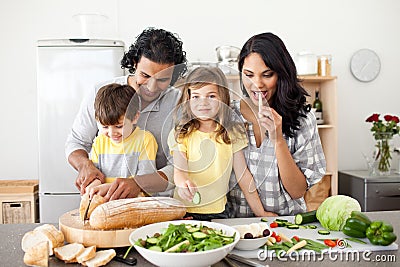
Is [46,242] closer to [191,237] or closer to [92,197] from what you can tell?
[92,197]

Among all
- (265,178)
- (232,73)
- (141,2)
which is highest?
(141,2)

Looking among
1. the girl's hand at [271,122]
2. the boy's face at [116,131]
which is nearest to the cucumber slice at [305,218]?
the girl's hand at [271,122]

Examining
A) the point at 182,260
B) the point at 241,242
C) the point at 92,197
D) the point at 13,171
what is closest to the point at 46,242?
the point at 92,197

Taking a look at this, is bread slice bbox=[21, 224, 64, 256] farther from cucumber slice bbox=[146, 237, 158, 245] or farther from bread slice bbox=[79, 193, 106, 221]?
cucumber slice bbox=[146, 237, 158, 245]

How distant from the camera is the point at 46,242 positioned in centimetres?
111

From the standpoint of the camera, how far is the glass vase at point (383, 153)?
3338mm

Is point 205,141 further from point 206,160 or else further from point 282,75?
point 282,75

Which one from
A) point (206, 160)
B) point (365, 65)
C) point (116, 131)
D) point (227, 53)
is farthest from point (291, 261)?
point (365, 65)

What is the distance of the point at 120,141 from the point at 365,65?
276 cm

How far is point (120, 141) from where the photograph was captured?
149 centimetres

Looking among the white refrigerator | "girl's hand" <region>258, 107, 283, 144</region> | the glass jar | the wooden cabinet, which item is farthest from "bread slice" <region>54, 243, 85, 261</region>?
the glass jar

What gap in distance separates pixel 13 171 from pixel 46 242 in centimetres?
248

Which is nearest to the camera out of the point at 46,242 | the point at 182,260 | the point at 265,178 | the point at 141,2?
the point at 182,260

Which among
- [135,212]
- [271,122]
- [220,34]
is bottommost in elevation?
[135,212]
